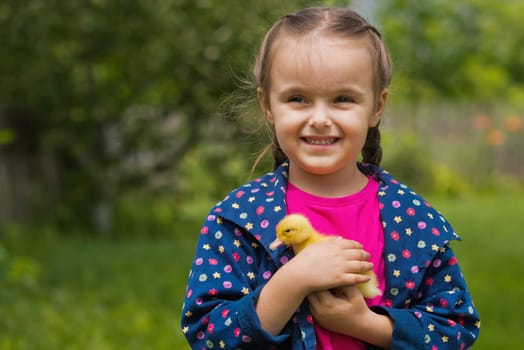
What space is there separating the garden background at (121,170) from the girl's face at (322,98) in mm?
2977

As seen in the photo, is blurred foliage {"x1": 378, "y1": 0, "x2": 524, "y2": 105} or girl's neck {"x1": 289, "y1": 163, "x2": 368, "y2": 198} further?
blurred foliage {"x1": 378, "y1": 0, "x2": 524, "y2": 105}

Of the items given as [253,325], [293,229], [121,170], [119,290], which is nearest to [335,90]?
[293,229]

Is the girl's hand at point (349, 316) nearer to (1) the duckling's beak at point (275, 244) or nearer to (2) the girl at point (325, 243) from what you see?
(2) the girl at point (325, 243)

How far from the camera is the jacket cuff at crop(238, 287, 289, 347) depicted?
2.23 m

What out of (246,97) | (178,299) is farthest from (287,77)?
(178,299)

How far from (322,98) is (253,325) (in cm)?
61

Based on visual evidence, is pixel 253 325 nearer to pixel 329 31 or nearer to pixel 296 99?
pixel 296 99

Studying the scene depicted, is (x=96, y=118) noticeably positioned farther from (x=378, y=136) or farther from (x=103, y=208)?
(x=378, y=136)

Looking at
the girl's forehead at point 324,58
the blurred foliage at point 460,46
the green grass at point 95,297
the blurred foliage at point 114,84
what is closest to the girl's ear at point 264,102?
the girl's forehead at point 324,58

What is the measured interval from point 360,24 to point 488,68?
20.5 meters

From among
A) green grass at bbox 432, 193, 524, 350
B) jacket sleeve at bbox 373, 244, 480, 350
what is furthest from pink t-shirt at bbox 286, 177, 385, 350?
green grass at bbox 432, 193, 524, 350

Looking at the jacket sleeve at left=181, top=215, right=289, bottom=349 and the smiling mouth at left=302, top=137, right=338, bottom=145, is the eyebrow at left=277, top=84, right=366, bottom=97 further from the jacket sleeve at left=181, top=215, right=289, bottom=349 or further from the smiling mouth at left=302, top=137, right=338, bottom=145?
the jacket sleeve at left=181, top=215, right=289, bottom=349

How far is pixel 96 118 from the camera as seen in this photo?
9195mm

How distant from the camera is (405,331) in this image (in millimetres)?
2285
